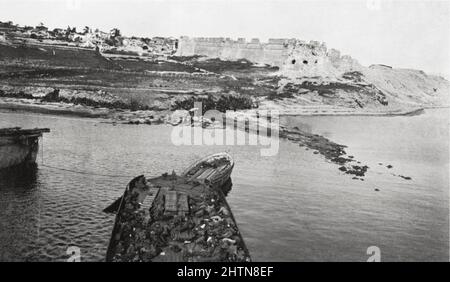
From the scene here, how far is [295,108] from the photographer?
2165 inches

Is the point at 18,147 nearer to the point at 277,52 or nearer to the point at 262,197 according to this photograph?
the point at 262,197

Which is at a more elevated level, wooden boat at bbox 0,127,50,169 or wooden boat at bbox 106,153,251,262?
wooden boat at bbox 0,127,50,169

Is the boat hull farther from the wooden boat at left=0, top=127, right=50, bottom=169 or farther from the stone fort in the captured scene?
the stone fort

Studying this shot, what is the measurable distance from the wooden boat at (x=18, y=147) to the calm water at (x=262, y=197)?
101 centimetres

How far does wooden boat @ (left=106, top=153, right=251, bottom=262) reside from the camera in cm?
1360

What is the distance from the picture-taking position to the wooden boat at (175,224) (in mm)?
13596

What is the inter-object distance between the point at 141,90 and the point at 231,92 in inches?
391

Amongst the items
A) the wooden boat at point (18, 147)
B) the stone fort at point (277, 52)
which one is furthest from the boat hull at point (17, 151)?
the stone fort at point (277, 52)

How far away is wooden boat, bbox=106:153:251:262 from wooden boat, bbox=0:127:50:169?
25.6ft

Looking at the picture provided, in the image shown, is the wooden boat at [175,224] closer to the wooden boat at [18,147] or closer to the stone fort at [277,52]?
the wooden boat at [18,147]

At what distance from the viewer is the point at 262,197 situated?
22234 millimetres

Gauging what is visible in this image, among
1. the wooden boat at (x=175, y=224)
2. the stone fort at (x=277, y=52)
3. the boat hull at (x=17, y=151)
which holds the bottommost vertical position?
the wooden boat at (x=175, y=224)

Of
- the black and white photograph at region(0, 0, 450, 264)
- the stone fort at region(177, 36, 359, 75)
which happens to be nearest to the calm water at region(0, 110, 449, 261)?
the black and white photograph at region(0, 0, 450, 264)
